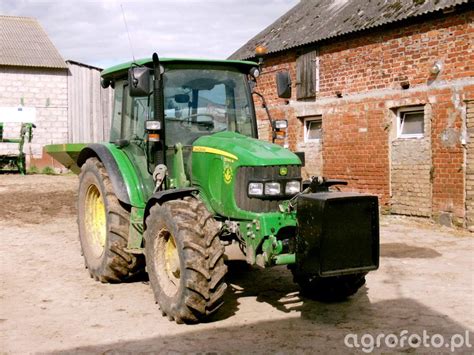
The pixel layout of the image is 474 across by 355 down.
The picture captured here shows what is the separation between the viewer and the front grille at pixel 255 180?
16.0ft

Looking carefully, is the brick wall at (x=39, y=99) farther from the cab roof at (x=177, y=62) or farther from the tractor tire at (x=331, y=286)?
the tractor tire at (x=331, y=286)

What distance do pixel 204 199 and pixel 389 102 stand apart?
271 inches

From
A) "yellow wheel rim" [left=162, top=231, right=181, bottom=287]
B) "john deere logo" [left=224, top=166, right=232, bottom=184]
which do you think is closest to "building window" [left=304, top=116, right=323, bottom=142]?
"john deere logo" [left=224, top=166, right=232, bottom=184]

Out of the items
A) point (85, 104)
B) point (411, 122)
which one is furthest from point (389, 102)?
point (85, 104)

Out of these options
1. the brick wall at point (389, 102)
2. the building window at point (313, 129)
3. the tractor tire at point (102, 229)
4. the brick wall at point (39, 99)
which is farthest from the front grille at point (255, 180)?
the brick wall at point (39, 99)

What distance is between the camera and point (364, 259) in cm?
461

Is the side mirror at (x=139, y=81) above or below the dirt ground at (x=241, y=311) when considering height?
above

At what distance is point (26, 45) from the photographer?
72.3ft

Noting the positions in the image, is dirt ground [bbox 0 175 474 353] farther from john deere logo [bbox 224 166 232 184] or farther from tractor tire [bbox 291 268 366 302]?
john deere logo [bbox 224 166 232 184]

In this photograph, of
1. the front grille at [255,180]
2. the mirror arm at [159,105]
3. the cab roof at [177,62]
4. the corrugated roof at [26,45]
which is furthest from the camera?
the corrugated roof at [26,45]

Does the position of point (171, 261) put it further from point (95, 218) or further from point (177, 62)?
point (95, 218)

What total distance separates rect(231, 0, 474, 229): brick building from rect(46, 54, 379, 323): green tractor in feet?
16.8

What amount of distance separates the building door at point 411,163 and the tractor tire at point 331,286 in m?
5.60

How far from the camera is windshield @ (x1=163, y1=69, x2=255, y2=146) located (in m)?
5.55
